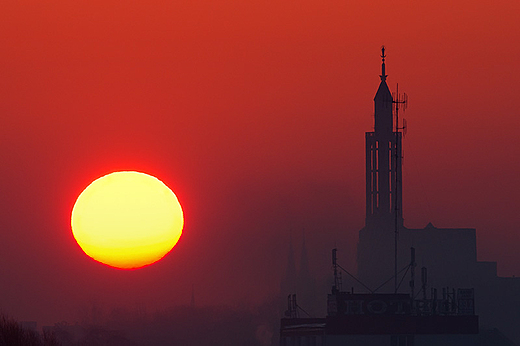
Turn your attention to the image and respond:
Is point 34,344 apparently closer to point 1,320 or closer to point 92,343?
point 1,320

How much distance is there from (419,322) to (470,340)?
10.9 meters

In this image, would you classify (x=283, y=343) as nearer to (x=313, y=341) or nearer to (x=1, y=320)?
(x=313, y=341)

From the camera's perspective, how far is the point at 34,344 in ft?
221

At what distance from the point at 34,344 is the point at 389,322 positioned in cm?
12550

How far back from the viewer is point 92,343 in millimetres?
191500

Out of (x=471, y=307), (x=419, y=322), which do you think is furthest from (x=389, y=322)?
(x=471, y=307)

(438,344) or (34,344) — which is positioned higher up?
(438,344)

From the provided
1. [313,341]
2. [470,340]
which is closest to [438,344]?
[470,340]

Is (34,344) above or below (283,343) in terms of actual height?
below

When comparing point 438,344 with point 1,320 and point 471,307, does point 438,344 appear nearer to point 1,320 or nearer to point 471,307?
point 471,307

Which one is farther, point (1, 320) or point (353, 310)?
point (353, 310)

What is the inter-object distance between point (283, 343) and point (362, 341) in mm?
16939

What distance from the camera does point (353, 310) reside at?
18712cm

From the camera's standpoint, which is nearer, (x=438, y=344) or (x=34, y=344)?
(x=34, y=344)
